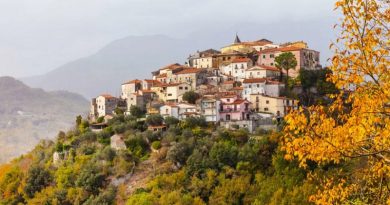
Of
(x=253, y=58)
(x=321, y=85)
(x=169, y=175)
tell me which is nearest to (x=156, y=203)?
(x=169, y=175)

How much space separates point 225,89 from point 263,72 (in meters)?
4.47

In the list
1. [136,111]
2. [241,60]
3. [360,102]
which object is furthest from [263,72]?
[360,102]

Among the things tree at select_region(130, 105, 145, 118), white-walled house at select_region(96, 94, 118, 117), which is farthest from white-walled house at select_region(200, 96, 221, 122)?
white-walled house at select_region(96, 94, 118, 117)

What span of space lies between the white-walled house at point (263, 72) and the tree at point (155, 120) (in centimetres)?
1249

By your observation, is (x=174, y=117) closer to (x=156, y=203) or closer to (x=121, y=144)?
(x=121, y=144)

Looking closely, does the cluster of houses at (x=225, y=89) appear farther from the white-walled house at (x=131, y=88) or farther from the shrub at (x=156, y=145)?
the shrub at (x=156, y=145)

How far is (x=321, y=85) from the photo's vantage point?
53562 mm

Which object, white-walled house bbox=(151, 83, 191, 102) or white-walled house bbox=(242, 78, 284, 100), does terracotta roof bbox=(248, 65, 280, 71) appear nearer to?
white-walled house bbox=(242, 78, 284, 100)

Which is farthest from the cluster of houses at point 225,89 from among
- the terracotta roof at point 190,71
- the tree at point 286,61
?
the tree at point 286,61

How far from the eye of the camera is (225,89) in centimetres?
5825

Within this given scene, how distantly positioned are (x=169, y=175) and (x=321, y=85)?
19.4 meters

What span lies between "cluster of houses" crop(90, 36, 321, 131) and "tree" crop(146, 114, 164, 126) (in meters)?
1.62

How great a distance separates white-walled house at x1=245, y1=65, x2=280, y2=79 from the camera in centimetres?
5731

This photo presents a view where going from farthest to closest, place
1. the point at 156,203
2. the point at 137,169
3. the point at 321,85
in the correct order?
the point at 321,85, the point at 137,169, the point at 156,203
